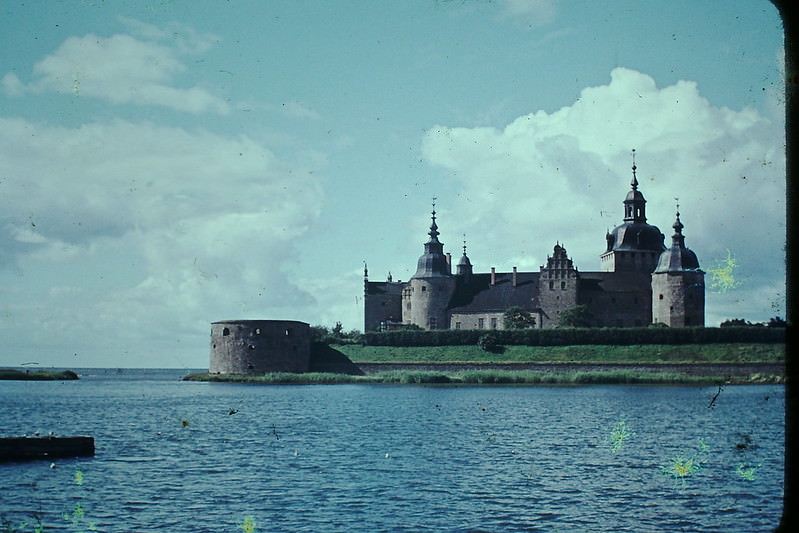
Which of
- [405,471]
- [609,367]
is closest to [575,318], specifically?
[609,367]

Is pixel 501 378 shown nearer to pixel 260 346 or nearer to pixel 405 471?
pixel 260 346

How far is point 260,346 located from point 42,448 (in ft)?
165

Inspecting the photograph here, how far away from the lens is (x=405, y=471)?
23234 mm

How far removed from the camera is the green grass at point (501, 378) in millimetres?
63875

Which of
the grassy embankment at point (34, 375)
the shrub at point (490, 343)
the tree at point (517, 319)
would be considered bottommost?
the grassy embankment at point (34, 375)

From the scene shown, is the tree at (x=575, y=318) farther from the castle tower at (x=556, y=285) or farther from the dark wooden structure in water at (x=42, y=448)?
the dark wooden structure in water at (x=42, y=448)

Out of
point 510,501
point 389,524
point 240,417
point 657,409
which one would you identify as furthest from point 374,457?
point 657,409

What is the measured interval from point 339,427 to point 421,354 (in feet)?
136

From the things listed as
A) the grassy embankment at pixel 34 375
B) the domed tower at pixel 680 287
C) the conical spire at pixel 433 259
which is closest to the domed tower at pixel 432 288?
the conical spire at pixel 433 259

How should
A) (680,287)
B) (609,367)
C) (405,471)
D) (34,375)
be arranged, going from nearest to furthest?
(405,471), (609,367), (680,287), (34,375)

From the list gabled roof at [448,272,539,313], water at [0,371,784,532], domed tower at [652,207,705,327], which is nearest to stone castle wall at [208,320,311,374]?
gabled roof at [448,272,539,313]

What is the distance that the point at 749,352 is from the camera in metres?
67.2

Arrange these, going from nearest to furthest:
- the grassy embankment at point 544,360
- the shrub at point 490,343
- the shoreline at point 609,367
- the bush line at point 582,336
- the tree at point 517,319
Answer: the grassy embankment at point 544,360 < the shoreline at point 609,367 < the bush line at point 582,336 < the shrub at point 490,343 < the tree at point 517,319

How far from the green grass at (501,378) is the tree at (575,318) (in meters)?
11.4
